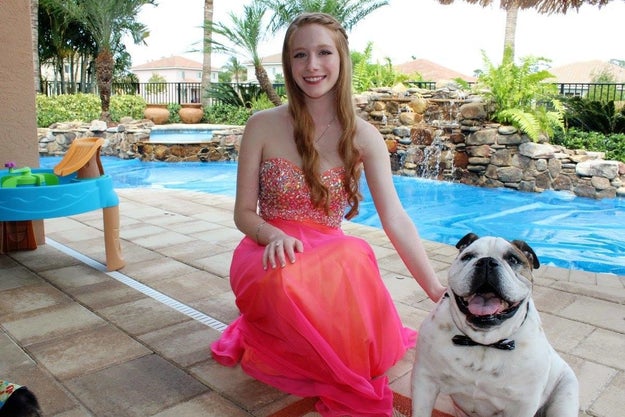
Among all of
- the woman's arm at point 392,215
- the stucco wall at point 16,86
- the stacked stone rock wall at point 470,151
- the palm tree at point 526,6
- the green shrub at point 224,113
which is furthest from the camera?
the green shrub at point 224,113

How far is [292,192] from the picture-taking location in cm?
250

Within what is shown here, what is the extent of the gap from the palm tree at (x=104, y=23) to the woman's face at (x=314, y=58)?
1537 centimetres

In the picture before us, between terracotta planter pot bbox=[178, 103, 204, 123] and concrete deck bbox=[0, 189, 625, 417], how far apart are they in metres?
13.1

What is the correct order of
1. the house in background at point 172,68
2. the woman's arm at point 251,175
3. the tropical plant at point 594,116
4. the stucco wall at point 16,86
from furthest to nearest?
the house in background at point 172,68 < the tropical plant at point 594,116 < the stucco wall at point 16,86 < the woman's arm at point 251,175

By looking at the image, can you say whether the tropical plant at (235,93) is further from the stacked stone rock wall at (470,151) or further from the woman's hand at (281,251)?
the woman's hand at (281,251)

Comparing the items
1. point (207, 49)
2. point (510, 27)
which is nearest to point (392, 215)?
point (207, 49)

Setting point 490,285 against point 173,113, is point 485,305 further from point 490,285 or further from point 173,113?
point 173,113

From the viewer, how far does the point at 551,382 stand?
5.66 ft

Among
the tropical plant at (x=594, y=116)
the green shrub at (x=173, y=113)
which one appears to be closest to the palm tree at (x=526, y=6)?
the tropical plant at (x=594, y=116)

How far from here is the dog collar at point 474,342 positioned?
1.59m

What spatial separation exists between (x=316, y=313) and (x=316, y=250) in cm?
25

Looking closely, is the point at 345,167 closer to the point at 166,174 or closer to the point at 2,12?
the point at 2,12

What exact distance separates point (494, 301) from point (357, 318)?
690mm

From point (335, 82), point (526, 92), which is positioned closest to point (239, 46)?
point (526, 92)
